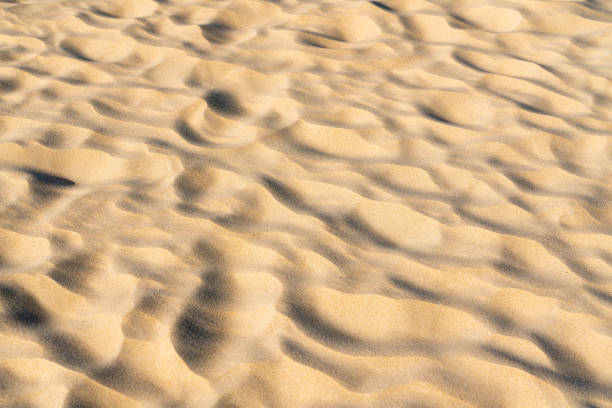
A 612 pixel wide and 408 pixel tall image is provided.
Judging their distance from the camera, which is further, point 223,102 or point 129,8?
point 129,8

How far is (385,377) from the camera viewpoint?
2.05m

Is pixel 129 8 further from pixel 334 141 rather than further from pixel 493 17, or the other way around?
pixel 493 17

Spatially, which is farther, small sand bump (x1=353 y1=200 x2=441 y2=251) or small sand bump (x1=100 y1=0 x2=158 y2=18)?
small sand bump (x1=100 y1=0 x2=158 y2=18)

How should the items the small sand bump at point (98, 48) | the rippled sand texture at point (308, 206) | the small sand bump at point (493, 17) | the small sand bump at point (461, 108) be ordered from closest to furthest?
1. the rippled sand texture at point (308, 206)
2. the small sand bump at point (461, 108)
3. the small sand bump at point (98, 48)
4. the small sand bump at point (493, 17)

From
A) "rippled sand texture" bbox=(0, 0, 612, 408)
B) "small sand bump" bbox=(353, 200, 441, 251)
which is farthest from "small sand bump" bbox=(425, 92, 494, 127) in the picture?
"small sand bump" bbox=(353, 200, 441, 251)

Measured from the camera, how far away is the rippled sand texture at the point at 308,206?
6.80 feet

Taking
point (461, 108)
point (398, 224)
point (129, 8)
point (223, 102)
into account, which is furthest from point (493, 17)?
point (129, 8)

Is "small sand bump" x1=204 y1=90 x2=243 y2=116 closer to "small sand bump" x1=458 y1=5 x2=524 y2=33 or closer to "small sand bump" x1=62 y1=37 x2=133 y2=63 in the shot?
"small sand bump" x1=62 y1=37 x2=133 y2=63

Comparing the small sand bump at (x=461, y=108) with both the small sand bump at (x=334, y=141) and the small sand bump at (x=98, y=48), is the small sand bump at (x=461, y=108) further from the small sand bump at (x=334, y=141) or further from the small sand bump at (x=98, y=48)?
the small sand bump at (x=98, y=48)

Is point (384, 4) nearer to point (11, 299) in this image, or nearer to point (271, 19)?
→ point (271, 19)

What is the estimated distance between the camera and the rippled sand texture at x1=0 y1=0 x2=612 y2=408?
2.07 metres

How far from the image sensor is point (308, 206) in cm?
270

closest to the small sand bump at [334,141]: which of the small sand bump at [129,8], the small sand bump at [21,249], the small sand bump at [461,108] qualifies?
the small sand bump at [461,108]

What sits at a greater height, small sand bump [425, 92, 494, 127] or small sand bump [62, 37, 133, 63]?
small sand bump [425, 92, 494, 127]
